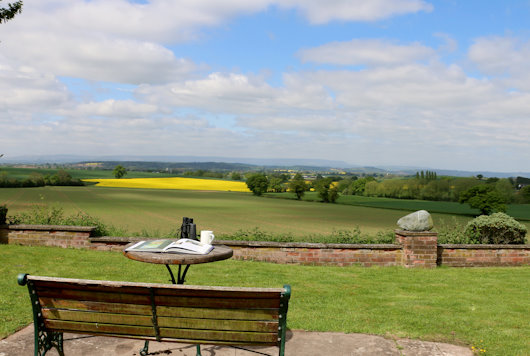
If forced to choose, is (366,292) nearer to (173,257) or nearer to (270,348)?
(270,348)

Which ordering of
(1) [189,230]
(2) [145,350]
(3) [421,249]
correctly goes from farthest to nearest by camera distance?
(3) [421,249]
(1) [189,230]
(2) [145,350]

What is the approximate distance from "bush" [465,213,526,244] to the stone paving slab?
7185 millimetres

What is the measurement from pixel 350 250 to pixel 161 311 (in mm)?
6930

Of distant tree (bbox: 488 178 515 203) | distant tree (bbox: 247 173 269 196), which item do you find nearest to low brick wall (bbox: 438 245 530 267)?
distant tree (bbox: 488 178 515 203)

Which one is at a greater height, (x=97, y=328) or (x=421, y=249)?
(x=97, y=328)

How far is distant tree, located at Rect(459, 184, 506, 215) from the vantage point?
46.8 m

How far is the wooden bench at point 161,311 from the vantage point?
2824 millimetres

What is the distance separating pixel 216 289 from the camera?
108 inches

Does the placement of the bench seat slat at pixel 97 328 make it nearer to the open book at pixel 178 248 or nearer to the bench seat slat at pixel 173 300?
the bench seat slat at pixel 173 300

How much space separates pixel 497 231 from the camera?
1040 centimetres

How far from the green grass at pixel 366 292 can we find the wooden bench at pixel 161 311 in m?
1.82

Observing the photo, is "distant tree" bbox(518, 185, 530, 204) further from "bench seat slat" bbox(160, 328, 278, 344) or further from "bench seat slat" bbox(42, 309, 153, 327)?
"bench seat slat" bbox(42, 309, 153, 327)

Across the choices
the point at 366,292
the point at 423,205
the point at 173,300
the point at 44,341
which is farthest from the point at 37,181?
the point at 173,300

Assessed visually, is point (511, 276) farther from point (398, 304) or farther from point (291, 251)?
point (291, 251)
